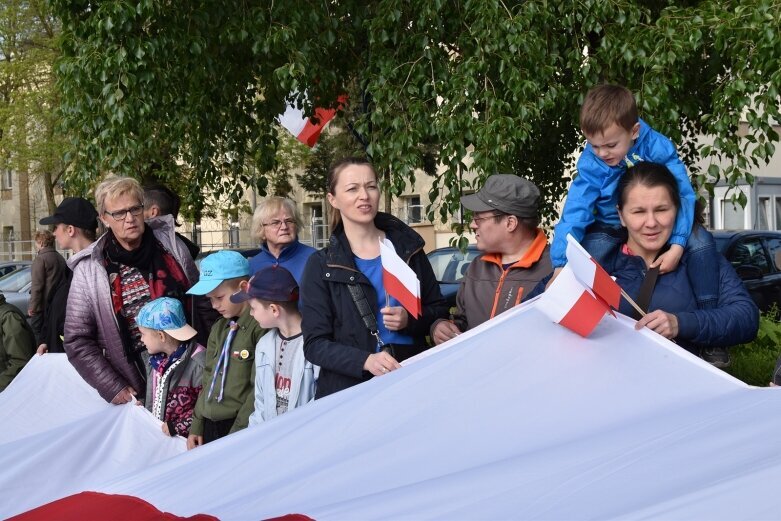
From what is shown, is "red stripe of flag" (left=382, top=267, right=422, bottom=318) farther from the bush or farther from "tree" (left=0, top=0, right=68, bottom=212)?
"tree" (left=0, top=0, right=68, bottom=212)

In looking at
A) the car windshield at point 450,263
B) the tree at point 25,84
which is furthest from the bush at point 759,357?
the tree at point 25,84

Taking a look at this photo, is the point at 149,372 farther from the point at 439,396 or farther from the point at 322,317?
the point at 439,396

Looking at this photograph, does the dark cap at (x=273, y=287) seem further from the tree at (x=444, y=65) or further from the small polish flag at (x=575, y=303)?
the tree at (x=444, y=65)

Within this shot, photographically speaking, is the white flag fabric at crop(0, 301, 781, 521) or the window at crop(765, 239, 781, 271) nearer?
the white flag fabric at crop(0, 301, 781, 521)

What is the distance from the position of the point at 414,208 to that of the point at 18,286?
23.1m

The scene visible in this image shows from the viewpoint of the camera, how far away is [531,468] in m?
2.22

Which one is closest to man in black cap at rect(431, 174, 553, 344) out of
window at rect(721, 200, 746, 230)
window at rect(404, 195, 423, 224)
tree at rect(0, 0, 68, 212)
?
tree at rect(0, 0, 68, 212)

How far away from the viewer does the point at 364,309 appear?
373 centimetres

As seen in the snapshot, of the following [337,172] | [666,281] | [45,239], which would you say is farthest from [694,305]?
[45,239]

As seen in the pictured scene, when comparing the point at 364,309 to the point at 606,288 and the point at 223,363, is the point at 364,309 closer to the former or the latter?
the point at 223,363

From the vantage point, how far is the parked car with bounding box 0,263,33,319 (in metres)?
15.4

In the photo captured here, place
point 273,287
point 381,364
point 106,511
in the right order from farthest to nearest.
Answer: point 273,287 → point 381,364 → point 106,511

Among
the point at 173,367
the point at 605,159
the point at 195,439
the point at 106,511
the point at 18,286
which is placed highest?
the point at 605,159

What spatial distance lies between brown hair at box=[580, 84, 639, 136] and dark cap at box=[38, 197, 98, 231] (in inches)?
119
